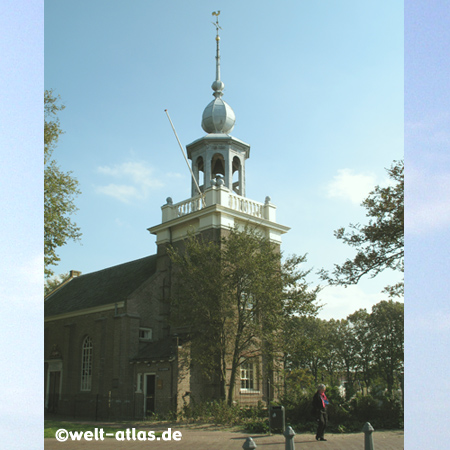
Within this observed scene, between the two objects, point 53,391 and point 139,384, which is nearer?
point 139,384

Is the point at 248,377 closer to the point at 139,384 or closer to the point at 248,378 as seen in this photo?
the point at 248,378

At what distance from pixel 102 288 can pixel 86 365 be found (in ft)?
19.8

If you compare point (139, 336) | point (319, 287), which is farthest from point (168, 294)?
point (319, 287)

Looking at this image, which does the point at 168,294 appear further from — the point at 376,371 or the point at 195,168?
the point at 376,371

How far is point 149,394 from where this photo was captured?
2486cm

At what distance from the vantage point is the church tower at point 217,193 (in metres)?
26.7

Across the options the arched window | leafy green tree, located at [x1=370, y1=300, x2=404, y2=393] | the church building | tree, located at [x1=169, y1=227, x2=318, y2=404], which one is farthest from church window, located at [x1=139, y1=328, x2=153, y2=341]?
leafy green tree, located at [x1=370, y1=300, x2=404, y2=393]

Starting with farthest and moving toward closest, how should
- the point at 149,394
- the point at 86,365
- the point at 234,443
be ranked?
the point at 86,365, the point at 149,394, the point at 234,443

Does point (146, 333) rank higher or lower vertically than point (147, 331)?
lower

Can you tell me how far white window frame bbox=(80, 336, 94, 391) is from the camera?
30141mm

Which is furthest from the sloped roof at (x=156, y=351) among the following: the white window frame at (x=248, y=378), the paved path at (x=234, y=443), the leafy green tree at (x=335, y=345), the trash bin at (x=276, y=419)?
Result: the leafy green tree at (x=335, y=345)

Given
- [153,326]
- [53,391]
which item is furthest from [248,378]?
[53,391]

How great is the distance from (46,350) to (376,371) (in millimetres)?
36553

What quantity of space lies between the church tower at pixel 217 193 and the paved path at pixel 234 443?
12485 mm
